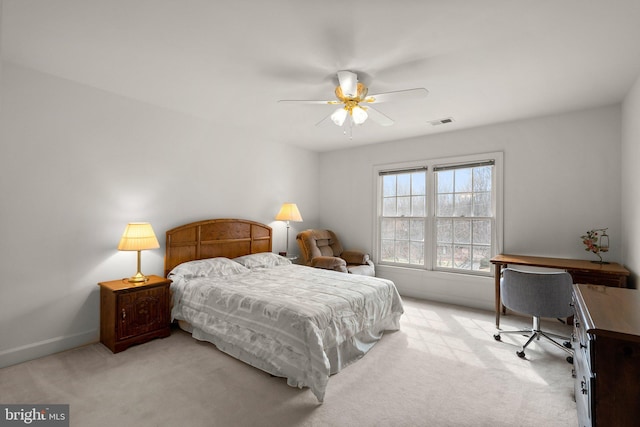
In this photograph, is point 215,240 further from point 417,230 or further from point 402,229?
point 417,230

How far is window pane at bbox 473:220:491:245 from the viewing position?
4.38 meters

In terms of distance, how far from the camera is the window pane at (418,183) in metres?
4.95

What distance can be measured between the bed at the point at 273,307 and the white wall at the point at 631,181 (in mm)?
2316

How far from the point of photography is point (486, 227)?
4.39 metres

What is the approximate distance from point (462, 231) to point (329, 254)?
2.17 m

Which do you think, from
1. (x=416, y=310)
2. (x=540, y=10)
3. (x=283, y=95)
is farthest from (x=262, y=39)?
(x=416, y=310)

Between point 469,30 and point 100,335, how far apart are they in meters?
4.34

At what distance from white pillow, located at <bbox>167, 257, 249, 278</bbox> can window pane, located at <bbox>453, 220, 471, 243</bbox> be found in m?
3.13

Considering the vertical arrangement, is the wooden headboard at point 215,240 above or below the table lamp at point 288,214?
below

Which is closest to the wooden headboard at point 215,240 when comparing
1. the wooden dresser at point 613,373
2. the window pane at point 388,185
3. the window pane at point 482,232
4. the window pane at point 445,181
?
the window pane at point 388,185

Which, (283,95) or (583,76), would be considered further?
(283,95)

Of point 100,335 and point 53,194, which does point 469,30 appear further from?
point 100,335

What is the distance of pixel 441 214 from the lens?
4.77 metres

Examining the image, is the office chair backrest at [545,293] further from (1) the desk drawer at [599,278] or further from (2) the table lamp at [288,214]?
(2) the table lamp at [288,214]
